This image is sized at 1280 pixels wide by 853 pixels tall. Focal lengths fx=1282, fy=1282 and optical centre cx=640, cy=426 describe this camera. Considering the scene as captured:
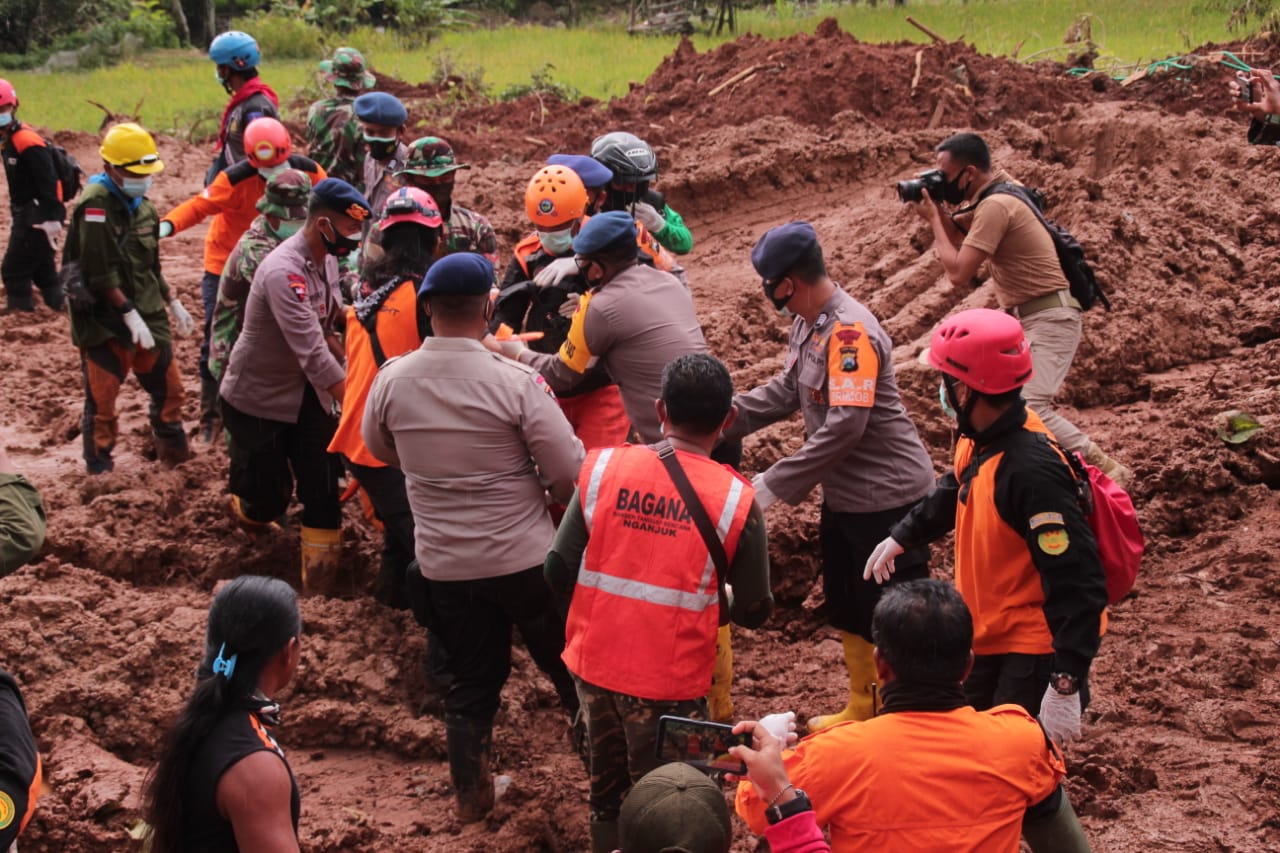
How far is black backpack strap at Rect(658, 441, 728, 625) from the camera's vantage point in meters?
3.71

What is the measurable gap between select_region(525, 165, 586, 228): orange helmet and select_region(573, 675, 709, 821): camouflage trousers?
2523mm

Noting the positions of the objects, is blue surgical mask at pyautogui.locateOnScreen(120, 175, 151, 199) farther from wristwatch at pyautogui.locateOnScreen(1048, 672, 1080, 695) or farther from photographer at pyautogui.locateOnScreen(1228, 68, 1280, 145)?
photographer at pyautogui.locateOnScreen(1228, 68, 1280, 145)

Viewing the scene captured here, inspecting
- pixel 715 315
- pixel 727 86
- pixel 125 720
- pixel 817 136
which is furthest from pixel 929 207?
pixel 727 86

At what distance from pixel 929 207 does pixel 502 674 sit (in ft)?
10.4

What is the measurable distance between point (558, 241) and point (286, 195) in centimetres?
158

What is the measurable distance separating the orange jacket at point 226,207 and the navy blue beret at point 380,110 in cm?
47

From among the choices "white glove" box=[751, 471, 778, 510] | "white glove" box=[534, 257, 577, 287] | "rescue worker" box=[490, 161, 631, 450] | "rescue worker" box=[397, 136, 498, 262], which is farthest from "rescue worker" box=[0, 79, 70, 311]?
"white glove" box=[751, 471, 778, 510]

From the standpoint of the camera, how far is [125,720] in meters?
5.35

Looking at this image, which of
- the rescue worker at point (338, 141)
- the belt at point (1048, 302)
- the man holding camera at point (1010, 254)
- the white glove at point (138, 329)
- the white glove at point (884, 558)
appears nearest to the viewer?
the white glove at point (884, 558)

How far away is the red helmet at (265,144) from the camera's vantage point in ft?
24.7

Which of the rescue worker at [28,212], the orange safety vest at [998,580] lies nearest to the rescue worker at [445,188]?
the orange safety vest at [998,580]

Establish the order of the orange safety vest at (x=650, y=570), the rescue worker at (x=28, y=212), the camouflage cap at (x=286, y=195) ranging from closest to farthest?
1. the orange safety vest at (x=650, y=570)
2. the camouflage cap at (x=286, y=195)
3. the rescue worker at (x=28, y=212)

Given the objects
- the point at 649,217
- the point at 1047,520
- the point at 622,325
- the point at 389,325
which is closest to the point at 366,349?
the point at 389,325

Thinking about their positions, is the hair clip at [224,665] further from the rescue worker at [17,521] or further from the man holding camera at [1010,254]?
the man holding camera at [1010,254]
